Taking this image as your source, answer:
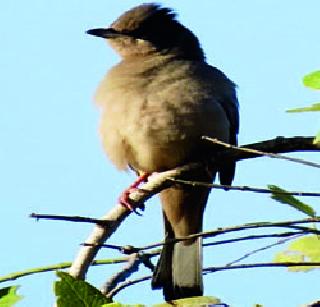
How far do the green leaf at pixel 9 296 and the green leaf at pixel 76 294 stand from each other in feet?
0.92

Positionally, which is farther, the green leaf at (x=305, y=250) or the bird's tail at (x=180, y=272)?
the bird's tail at (x=180, y=272)

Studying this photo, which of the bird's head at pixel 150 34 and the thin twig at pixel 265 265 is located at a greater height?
the bird's head at pixel 150 34

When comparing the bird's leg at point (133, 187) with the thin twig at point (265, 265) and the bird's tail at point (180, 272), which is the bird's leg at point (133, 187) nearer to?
the bird's tail at point (180, 272)

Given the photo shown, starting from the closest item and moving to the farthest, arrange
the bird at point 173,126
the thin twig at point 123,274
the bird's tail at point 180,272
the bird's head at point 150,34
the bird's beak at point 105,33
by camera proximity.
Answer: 1. the thin twig at point 123,274
2. the bird's tail at point 180,272
3. the bird at point 173,126
4. the bird's head at point 150,34
5. the bird's beak at point 105,33

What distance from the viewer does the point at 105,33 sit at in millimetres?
5164

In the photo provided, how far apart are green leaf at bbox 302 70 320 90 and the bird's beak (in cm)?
359

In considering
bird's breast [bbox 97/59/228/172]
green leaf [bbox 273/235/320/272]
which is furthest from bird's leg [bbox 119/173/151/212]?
green leaf [bbox 273/235/320/272]

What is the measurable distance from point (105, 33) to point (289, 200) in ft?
10.9

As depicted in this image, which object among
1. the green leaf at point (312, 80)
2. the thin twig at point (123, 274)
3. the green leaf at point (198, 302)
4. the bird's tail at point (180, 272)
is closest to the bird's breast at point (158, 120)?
the bird's tail at point (180, 272)

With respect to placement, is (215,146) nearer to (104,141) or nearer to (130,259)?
(104,141)

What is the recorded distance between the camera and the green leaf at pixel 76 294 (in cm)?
164

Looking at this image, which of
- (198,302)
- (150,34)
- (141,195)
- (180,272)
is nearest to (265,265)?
(198,302)

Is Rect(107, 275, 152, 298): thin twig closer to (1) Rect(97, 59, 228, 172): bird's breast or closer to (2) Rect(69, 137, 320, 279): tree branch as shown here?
(2) Rect(69, 137, 320, 279): tree branch

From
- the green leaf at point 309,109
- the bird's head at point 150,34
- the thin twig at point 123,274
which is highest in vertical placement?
the bird's head at point 150,34
